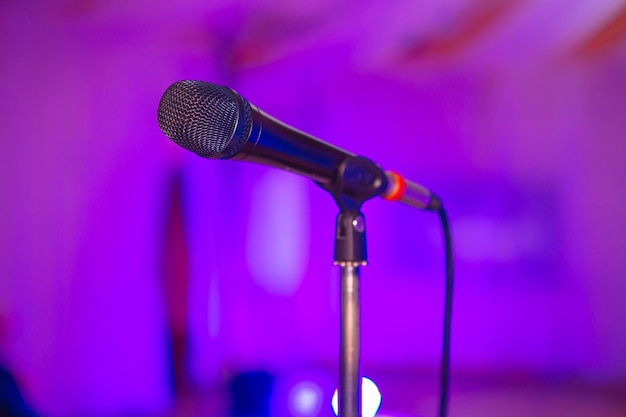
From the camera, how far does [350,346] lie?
2.01 ft

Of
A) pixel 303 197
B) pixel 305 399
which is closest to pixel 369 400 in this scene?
pixel 305 399

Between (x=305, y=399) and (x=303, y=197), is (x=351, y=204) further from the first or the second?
(x=303, y=197)

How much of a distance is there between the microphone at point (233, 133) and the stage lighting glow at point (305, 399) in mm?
1043

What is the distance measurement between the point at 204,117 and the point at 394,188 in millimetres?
301

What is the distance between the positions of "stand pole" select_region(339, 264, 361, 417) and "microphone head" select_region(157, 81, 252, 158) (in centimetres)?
23

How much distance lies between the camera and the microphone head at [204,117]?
1.62 ft

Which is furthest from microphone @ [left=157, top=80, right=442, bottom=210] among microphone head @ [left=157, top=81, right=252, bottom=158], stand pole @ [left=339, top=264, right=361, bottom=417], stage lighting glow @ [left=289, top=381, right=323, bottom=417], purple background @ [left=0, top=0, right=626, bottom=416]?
stage lighting glow @ [left=289, top=381, right=323, bottom=417]

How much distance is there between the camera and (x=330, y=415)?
1.44m

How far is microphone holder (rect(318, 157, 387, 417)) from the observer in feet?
2.01

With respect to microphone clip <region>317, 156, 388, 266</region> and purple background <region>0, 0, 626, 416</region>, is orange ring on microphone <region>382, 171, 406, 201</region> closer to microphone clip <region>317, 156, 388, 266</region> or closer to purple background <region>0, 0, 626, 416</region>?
microphone clip <region>317, 156, 388, 266</region>

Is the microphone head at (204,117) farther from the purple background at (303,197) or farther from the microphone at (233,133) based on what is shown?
the purple background at (303,197)

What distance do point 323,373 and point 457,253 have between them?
0.63 m

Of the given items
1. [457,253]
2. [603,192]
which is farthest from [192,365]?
[603,192]

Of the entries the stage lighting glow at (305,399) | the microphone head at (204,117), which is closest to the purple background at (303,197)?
the stage lighting glow at (305,399)
